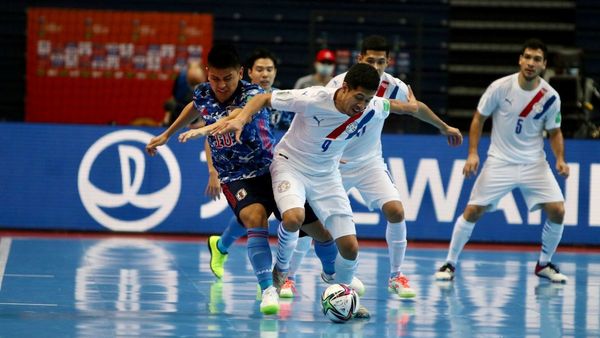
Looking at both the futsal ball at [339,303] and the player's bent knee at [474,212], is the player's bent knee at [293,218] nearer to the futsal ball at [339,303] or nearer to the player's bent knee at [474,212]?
the futsal ball at [339,303]

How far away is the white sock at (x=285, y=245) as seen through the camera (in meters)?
8.19

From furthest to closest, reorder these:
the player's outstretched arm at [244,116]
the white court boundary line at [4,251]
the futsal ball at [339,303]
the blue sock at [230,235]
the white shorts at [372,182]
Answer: the white court boundary line at [4,251] < the blue sock at [230,235] < the white shorts at [372,182] < the futsal ball at [339,303] < the player's outstretched arm at [244,116]

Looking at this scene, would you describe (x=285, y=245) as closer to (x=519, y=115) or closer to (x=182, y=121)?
(x=182, y=121)

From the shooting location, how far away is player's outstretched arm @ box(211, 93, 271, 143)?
290 inches

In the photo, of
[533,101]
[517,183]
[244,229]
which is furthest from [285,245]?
[533,101]


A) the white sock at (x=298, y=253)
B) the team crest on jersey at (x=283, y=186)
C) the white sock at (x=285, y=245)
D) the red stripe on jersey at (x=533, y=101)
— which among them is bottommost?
the white sock at (x=298, y=253)

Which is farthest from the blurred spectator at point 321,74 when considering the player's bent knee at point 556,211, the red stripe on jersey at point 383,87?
the red stripe on jersey at point 383,87

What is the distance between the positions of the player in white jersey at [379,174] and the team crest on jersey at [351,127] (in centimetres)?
102

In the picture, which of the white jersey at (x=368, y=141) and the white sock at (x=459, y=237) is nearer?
the white jersey at (x=368, y=141)

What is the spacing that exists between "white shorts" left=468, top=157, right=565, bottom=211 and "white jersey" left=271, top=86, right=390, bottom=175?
286 cm

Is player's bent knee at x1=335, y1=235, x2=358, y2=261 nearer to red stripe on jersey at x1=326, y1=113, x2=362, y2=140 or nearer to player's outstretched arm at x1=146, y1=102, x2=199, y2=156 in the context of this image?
red stripe on jersey at x1=326, y1=113, x2=362, y2=140

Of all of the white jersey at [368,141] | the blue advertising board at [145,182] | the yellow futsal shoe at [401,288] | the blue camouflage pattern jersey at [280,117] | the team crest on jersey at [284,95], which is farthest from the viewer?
the blue advertising board at [145,182]

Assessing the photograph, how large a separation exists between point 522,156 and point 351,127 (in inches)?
133

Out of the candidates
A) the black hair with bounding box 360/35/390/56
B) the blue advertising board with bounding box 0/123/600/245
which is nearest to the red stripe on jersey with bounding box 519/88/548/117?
the black hair with bounding box 360/35/390/56
